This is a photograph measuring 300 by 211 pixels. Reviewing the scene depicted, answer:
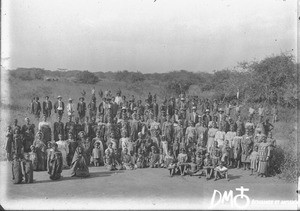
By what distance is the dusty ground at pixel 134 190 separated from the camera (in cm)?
905

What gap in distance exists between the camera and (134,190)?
987 cm

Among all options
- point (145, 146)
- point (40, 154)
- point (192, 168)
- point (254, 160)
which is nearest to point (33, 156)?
point (40, 154)

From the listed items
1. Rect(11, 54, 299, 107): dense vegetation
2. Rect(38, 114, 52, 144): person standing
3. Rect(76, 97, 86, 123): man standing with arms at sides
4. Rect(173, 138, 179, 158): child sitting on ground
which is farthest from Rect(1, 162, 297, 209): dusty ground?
Rect(11, 54, 299, 107): dense vegetation

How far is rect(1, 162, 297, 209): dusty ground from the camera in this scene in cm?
905

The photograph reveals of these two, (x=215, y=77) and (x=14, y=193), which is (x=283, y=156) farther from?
(x=215, y=77)

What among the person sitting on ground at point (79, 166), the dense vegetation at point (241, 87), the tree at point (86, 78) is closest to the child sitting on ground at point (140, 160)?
the person sitting on ground at point (79, 166)

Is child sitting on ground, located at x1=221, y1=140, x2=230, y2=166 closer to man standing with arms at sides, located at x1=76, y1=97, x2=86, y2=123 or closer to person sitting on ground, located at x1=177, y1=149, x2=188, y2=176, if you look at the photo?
person sitting on ground, located at x1=177, y1=149, x2=188, y2=176

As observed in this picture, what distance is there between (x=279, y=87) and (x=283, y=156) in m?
9.43

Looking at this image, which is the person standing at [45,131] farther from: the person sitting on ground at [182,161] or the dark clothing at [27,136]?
the person sitting on ground at [182,161]

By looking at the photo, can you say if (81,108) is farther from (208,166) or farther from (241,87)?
(241,87)

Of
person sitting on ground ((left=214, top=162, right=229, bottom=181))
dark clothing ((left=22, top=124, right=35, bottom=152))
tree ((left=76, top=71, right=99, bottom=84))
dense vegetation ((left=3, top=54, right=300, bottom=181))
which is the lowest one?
person sitting on ground ((left=214, top=162, right=229, bottom=181))

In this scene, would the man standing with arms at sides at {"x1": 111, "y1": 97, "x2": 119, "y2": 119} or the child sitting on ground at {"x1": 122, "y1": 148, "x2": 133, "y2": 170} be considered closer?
the child sitting on ground at {"x1": 122, "y1": 148, "x2": 133, "y2": 170}

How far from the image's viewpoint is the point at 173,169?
1141cm

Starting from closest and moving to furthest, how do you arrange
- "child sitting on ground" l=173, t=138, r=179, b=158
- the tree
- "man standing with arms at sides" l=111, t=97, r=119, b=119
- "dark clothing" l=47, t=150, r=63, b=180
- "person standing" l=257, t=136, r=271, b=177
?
"dark clothing" l=47, t=150, r=63, b=180 < "person standing" l=257, t=136, r=271, b=177 < "child sitting on ground" l=173, t=138, r=179, b=158 < "man standing with arms at sides" l=111, t=97, r=119, b=119 < the tree
